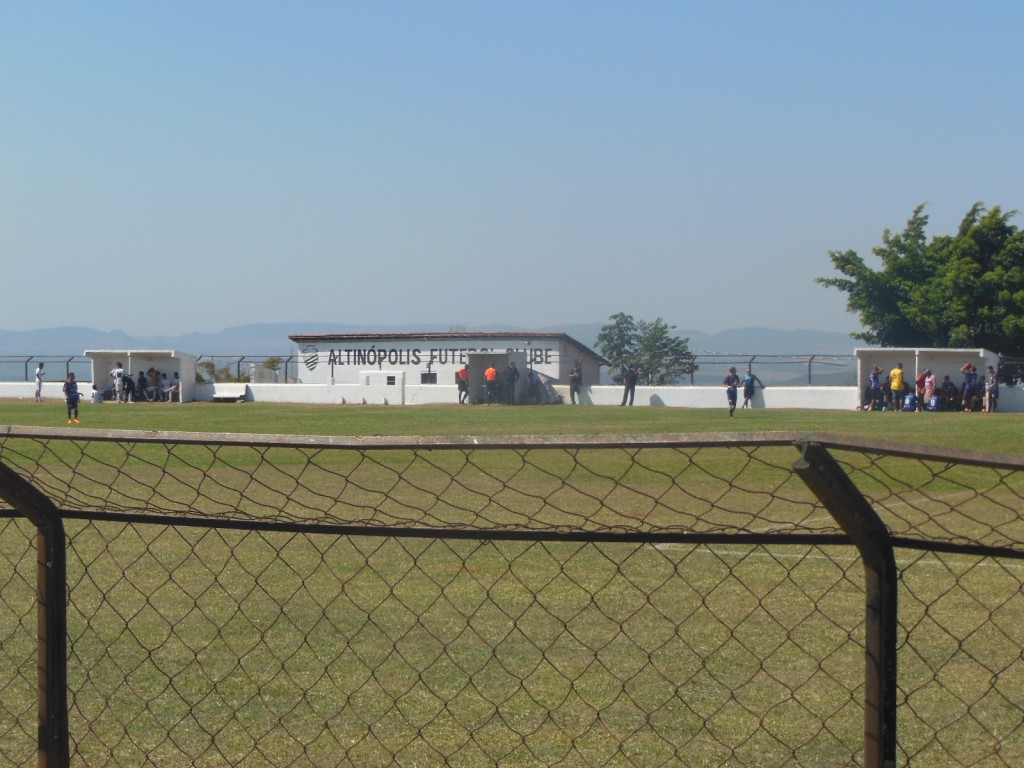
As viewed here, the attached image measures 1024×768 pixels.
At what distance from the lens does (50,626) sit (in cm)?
343

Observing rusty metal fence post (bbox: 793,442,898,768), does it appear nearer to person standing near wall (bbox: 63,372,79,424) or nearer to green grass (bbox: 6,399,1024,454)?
green grass (bbox: 6,399,1024,454)

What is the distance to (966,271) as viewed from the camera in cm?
4653

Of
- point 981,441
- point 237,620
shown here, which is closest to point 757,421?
point 981,441

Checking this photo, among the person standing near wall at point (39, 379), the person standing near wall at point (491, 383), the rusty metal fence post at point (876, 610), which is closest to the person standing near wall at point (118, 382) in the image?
the person standing near wall at point (39, 379)

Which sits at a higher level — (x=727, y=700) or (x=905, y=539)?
(x=905, y=539)

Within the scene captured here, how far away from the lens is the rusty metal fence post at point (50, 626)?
135 inches

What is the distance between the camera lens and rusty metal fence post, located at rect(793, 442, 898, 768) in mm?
2699

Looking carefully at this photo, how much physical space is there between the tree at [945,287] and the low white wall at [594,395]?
7.66 metres

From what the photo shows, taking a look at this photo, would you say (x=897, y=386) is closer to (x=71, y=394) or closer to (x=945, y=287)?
(x=945, y=287)

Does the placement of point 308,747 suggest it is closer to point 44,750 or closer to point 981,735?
point 44,750

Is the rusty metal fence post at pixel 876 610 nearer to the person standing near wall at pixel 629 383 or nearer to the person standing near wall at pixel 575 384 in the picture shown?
the person standing near wall at pixel 629 383

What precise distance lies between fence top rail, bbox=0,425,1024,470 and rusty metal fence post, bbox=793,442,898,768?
15 centimetres

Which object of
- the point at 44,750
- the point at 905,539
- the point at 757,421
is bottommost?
the point at 757,421

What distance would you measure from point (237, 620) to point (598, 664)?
7.53ft
